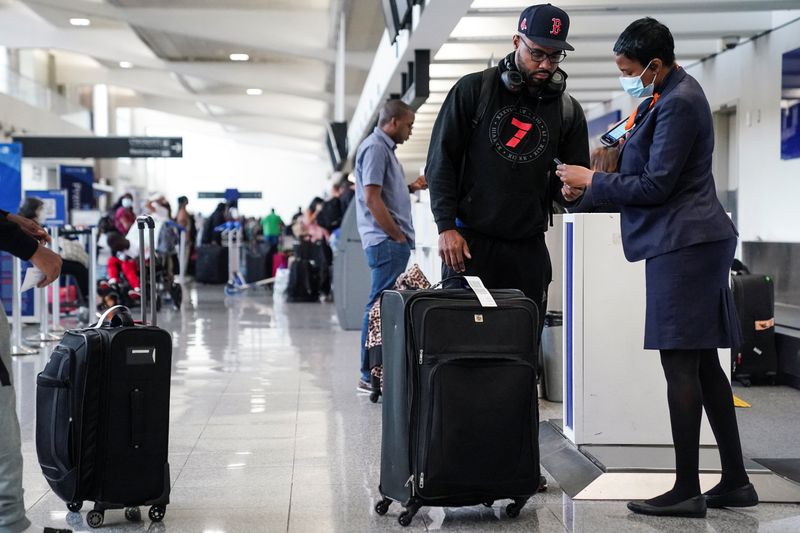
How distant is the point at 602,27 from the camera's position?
9664 mm

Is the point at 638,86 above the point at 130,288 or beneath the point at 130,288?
above

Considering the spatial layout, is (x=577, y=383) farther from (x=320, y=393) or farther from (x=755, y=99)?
(x=755, y=99)

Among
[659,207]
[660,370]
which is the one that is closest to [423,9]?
[660,370]

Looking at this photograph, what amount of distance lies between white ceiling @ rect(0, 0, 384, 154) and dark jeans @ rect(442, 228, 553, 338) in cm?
1268

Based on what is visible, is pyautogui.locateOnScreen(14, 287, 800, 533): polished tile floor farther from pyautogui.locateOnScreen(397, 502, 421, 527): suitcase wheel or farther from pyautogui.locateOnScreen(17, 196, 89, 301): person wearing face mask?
pyautogui.locateOnScreen(17, 196, 89, 301): person wearing face mask

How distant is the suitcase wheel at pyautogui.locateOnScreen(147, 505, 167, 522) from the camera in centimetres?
321

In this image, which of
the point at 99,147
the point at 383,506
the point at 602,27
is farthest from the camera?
the point at 99,147

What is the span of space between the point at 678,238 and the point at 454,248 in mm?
711

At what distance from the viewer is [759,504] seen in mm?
3424

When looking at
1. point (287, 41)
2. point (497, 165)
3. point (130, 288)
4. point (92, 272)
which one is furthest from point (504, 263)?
point (287, 41)

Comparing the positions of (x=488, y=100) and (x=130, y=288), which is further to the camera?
(x=130, y=288)

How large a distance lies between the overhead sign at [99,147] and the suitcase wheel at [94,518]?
58.9ft

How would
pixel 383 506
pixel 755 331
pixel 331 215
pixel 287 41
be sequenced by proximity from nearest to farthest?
pixel 383 506 < pixel 755 331 < pixel 331 215 < pixel 287 41

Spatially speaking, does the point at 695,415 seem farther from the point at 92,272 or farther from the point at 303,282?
the point at 303,282
